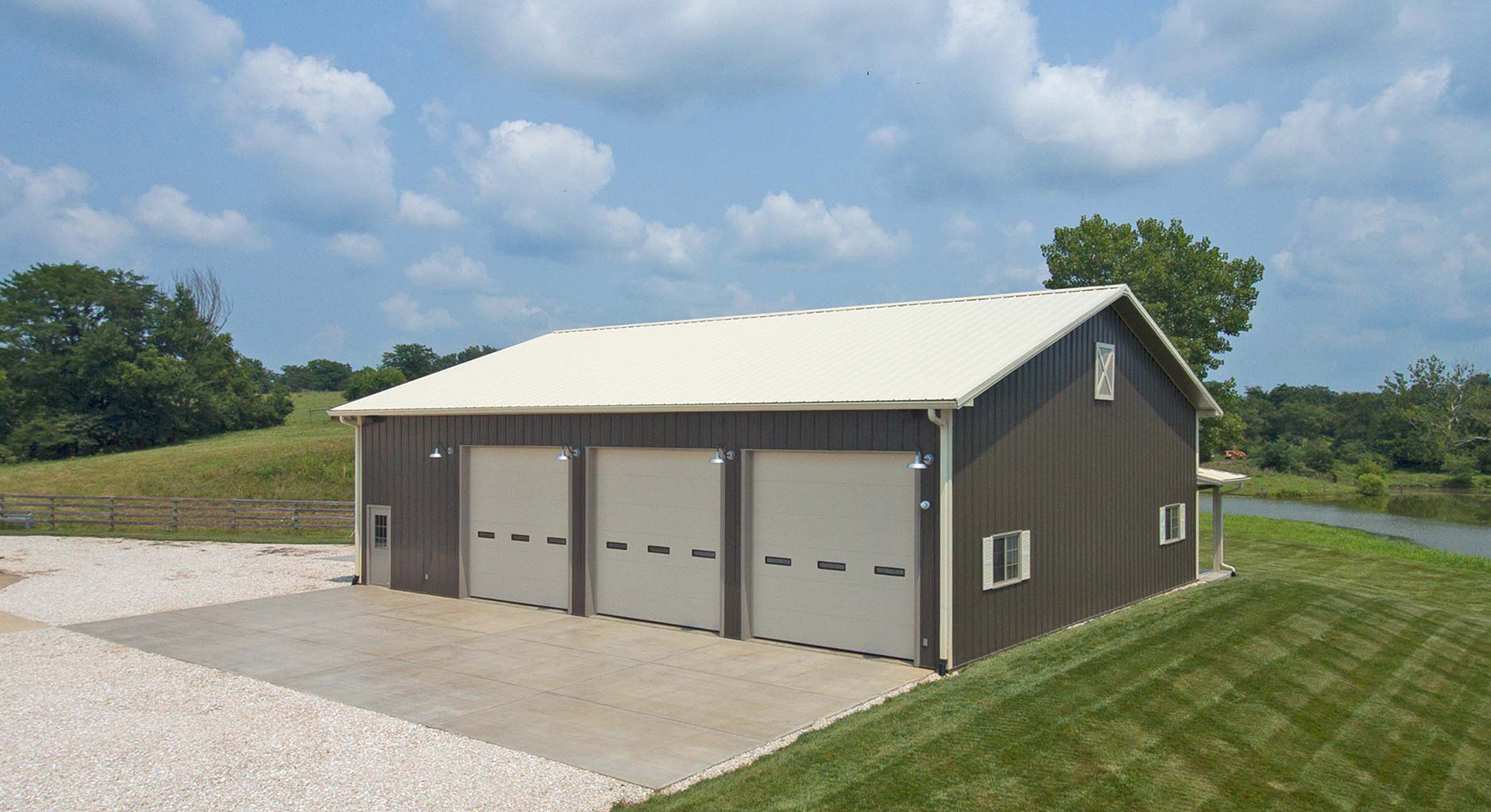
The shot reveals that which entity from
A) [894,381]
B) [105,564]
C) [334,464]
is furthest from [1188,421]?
[334,464]

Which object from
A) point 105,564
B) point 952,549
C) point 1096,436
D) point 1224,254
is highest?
point 1224,254

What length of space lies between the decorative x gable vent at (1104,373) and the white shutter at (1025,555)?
2771mm

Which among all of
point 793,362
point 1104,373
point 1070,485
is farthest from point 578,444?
point 1104,373

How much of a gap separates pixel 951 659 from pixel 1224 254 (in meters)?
29.0

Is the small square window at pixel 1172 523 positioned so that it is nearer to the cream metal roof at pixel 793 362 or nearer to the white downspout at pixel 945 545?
the cream metal roof at pixel 793 362

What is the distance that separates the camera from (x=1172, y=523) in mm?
→ 15805

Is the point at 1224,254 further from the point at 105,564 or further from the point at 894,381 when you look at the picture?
the point at 105,564

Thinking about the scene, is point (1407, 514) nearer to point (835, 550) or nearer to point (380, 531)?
point (835, 550)

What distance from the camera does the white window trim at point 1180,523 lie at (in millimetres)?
15312

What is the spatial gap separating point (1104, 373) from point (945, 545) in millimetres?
4725

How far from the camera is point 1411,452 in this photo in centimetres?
6078

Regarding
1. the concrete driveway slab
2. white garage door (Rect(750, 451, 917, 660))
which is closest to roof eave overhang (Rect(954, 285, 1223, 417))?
white garage door (Rect(750, 451, 917, 660))

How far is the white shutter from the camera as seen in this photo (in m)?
11.5

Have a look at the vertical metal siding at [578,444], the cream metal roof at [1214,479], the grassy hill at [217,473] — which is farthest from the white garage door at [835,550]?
the grassy hill at [217,473]
